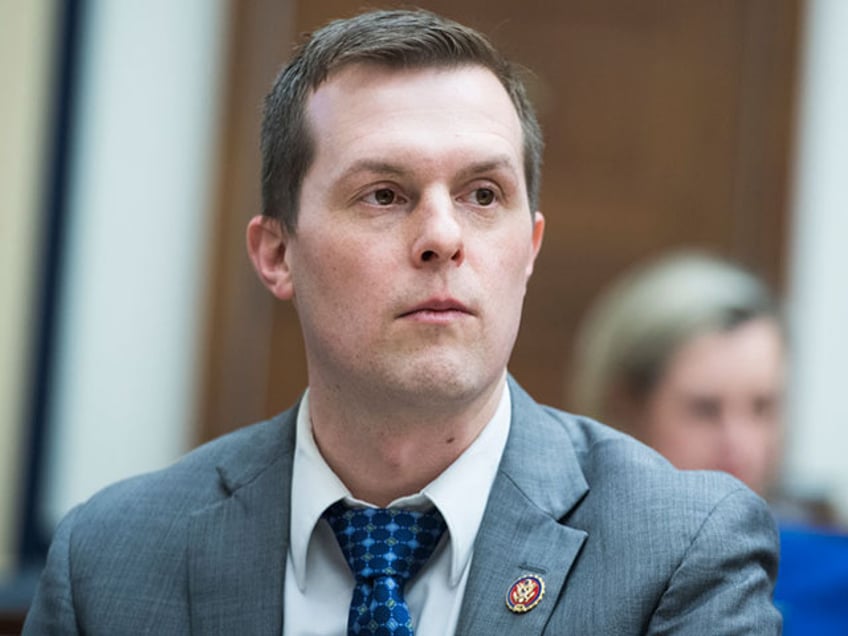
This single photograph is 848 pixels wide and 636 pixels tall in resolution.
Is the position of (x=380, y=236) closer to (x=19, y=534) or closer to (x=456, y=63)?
(x=456, y=63)

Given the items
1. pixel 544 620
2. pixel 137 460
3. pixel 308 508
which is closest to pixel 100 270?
pixel 137 460

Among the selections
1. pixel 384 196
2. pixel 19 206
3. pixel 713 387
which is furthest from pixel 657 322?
pixel 19 206

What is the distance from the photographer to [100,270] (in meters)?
4.24

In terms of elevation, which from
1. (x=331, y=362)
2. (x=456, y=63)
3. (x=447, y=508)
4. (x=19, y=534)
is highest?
(x=456, y=63)

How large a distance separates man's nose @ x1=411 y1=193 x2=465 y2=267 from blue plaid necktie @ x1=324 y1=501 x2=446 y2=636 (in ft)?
1.21

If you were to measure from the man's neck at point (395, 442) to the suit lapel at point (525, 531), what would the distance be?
8 centimetres

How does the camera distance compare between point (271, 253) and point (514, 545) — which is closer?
point (514, 545)

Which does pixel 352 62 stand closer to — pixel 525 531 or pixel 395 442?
pixel 395 442

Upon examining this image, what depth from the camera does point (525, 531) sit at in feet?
6.63

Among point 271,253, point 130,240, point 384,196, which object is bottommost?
point 130,240

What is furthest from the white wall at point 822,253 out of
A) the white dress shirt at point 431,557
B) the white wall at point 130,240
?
the white dress shirt at point 431,557

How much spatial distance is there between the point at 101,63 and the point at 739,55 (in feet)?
6.58

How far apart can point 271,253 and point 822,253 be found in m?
2.98

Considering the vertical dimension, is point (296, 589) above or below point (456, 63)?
below
